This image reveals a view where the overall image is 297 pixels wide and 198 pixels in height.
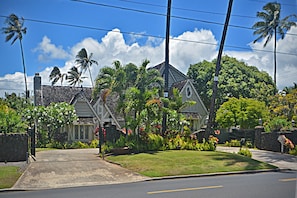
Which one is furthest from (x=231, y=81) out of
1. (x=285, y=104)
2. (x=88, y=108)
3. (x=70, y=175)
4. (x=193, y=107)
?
(x=70, y=175)

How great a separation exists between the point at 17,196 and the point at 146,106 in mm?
8203

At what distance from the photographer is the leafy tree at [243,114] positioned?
73.4ft

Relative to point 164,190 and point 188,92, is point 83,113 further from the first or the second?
point 164,190

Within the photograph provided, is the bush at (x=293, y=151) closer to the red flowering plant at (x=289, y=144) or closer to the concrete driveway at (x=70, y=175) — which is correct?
the red flowering plant at (x=289, y=144)

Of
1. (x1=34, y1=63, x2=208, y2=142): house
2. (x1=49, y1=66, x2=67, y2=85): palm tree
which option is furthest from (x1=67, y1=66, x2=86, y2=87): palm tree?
(x1=34, y1=63, x2=208, y2=142): house

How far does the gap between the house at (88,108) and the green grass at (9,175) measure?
403 inches

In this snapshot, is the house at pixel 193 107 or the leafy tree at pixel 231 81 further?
the leafy tree at pixel 231 81

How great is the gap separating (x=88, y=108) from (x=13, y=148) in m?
11.4

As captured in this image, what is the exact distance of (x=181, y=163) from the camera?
444 inches

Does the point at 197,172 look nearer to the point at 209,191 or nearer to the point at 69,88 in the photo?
the point at 209,191

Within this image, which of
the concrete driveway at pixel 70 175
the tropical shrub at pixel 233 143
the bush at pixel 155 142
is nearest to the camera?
the concrete driveway at pixel 70 175

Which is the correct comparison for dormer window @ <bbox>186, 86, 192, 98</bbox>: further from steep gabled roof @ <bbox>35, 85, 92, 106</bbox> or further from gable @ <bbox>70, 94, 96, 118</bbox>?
gable @ <bbox>70, 94, 96, 118</bbox>

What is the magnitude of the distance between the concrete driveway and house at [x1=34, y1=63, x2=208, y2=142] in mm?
9011

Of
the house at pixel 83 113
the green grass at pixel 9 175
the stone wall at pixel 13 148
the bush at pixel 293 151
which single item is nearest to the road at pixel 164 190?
the green grass at pixel 9 175
